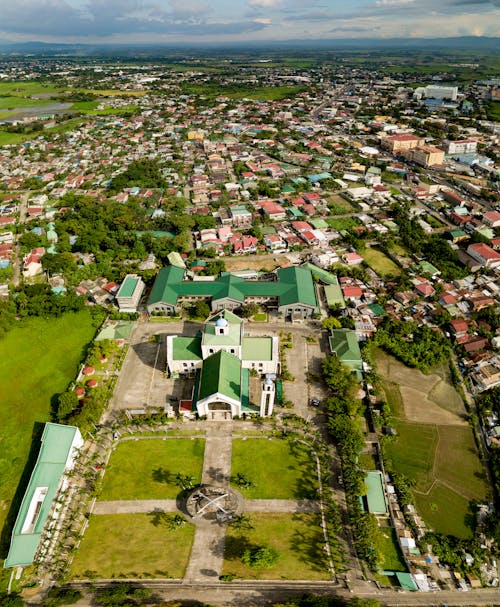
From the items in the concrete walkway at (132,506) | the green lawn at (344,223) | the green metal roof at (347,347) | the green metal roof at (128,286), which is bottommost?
the concrete walkway at (132,506)

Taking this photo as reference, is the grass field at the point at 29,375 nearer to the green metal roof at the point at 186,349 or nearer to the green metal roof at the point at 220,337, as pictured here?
the green metal roof at the point at 186,349

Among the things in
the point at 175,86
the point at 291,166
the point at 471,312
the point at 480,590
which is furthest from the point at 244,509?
the point at 175,86

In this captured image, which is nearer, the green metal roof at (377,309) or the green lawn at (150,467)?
the green lawn at (150,467)

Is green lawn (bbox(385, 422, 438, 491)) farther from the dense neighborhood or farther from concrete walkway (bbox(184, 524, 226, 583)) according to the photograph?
concrete walkway (bbox(184, 524, 226, 583))

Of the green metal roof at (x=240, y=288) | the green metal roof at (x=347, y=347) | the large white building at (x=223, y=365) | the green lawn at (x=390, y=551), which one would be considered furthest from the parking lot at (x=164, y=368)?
the green lawn at (x=390, y=551)

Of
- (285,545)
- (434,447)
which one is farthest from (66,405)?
(434,447)

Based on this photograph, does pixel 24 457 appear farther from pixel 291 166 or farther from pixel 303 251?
pixel 291 166
